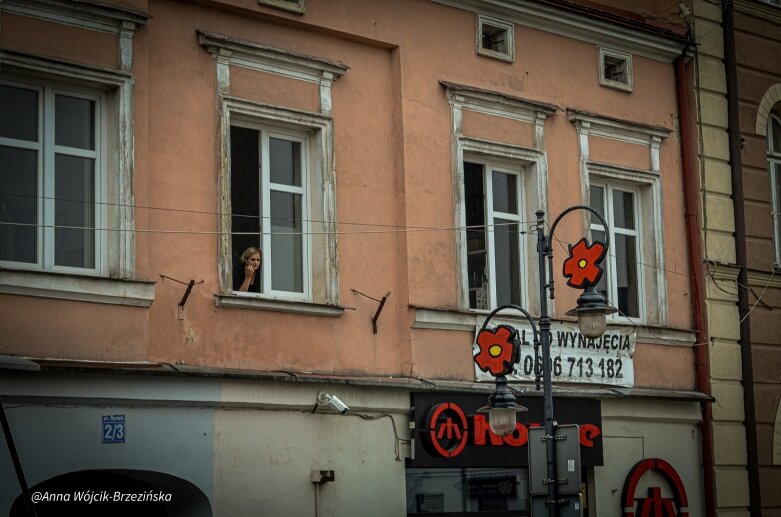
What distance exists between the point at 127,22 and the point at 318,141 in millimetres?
2849

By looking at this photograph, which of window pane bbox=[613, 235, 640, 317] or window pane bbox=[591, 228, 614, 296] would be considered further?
window pane bbox=[613, 235, 640, 317]

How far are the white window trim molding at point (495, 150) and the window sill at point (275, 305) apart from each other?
2.01 m

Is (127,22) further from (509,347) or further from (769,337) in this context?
(769,337)

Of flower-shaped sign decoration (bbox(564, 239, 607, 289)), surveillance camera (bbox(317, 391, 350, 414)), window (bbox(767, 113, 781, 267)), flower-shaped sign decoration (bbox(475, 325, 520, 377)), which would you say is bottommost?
surveillance camera (bbox(317, 391, 350, 414))

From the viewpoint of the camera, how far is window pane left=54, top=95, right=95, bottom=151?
14.6 meters

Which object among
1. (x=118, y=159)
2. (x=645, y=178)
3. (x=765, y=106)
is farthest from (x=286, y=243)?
(x=765, y=106)

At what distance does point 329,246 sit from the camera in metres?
16.3

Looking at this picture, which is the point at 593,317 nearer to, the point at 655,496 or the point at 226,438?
the point at 226,438

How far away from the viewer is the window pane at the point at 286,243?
16.2m

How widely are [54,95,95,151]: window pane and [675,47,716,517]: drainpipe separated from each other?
30.4ft

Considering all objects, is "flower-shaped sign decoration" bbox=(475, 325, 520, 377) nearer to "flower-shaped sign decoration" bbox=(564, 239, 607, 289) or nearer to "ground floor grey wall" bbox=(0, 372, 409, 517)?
"flower-shaped sign decoration" bbox=(564, 239, 607, 289)

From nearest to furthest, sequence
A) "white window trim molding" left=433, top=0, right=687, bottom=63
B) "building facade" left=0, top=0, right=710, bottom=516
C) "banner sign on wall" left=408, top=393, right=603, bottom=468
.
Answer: "building facade" left=0, top=0, right=710, bottom=516, "banner sign on wall" left=408, top=393, right=603, bottom=468, "white window trim molding" left=433, top=0, right=687, bottom=63

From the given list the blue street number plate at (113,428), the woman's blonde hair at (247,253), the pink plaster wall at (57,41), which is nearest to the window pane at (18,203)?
the pink plaster wall at (57,41)

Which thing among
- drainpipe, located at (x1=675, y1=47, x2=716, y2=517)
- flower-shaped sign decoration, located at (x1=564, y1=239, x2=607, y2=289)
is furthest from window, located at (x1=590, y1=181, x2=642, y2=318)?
flower-shaped sign decoration, located at (x1=564, y1=239, x2=607, y2=289)
